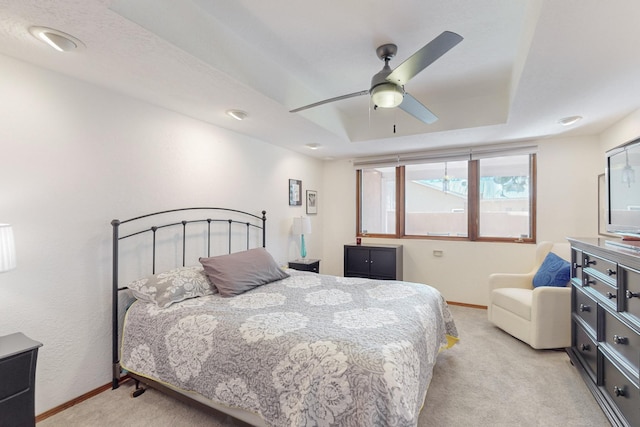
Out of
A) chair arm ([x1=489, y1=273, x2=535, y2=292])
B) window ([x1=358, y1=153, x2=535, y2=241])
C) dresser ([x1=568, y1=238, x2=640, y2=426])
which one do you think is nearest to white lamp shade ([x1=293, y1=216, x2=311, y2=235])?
window ([x1=358, y1=153, x2=535, y2=241])

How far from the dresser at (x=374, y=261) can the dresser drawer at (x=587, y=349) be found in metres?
2.12

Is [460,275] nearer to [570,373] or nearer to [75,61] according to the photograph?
[570,373]

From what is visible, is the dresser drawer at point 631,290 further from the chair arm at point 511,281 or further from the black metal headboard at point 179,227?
the black metal headboard at point 179,227

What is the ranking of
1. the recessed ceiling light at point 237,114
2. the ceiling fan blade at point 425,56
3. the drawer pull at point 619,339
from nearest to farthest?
1. the ceiling fan blade at point 425,56
2. the drawer pull at point 619,339
3. the recessed ceiling light at point 237,114

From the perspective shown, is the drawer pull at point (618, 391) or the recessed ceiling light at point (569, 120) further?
the recessed ceiling light at point (569, 120)

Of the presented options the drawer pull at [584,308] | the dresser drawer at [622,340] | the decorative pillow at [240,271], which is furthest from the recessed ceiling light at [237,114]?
the drawer pull at [584,308]

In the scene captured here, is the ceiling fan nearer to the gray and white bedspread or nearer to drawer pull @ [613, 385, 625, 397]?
the gray and white bedspread

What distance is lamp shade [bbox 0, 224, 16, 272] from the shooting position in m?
1.51

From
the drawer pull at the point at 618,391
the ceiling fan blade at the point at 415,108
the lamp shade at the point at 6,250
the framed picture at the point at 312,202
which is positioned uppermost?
the ceiling fan blade at the point at 415,108

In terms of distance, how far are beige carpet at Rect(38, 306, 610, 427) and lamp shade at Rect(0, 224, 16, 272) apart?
1131 millimetres

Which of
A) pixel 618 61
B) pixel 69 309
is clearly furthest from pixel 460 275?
pixel 69 309

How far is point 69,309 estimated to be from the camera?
2.09m

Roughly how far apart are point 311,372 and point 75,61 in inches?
91.9

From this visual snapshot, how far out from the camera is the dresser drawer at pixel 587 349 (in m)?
2.14
